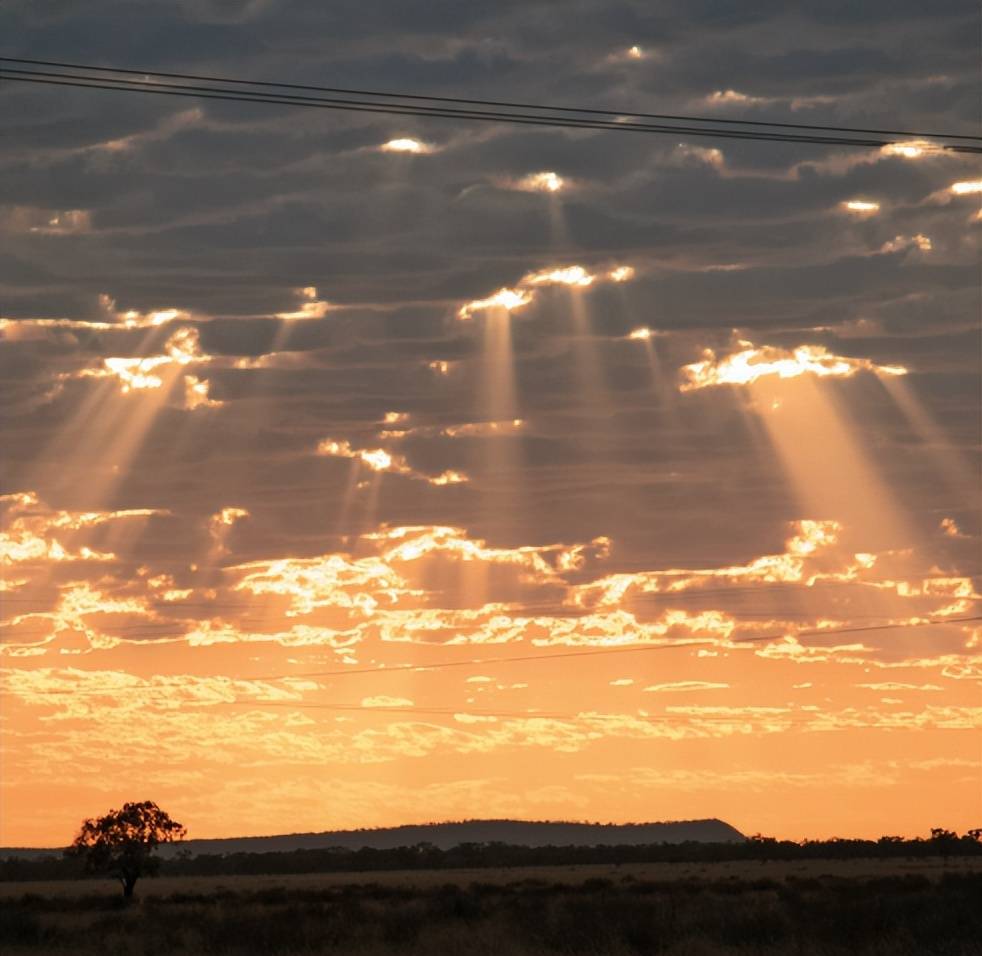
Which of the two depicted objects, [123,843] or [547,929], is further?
[123,843]

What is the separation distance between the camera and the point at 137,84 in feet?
100

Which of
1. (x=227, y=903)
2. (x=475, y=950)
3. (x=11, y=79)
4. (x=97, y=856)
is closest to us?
(x=11, y=79)

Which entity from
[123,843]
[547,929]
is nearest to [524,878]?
[123,843]

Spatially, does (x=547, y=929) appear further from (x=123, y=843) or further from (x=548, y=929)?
(x=123, y=843)

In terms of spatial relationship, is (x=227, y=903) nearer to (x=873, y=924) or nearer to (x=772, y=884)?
(x=772, y=884)

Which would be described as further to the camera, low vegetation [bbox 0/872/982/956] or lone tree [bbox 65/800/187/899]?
lone tree [bbox 65/800/187/899]

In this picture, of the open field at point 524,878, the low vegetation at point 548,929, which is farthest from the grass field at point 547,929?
the open field at point 524,878

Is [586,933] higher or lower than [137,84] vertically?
lower

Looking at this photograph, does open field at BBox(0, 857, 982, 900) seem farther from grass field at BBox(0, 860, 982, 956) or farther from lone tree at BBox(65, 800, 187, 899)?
grass field at BBox(0, 860, 982, 956)

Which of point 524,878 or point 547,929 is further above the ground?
point 524,878

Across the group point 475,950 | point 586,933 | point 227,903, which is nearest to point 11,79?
point 475,950

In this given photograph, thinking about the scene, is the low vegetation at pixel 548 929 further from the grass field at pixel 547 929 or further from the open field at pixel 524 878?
the open field at pixel 524 878

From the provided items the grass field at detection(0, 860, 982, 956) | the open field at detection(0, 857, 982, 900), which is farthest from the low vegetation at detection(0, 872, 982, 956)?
the open field at detection(0, 857, 982, 900)

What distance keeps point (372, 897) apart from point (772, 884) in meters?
24.3
